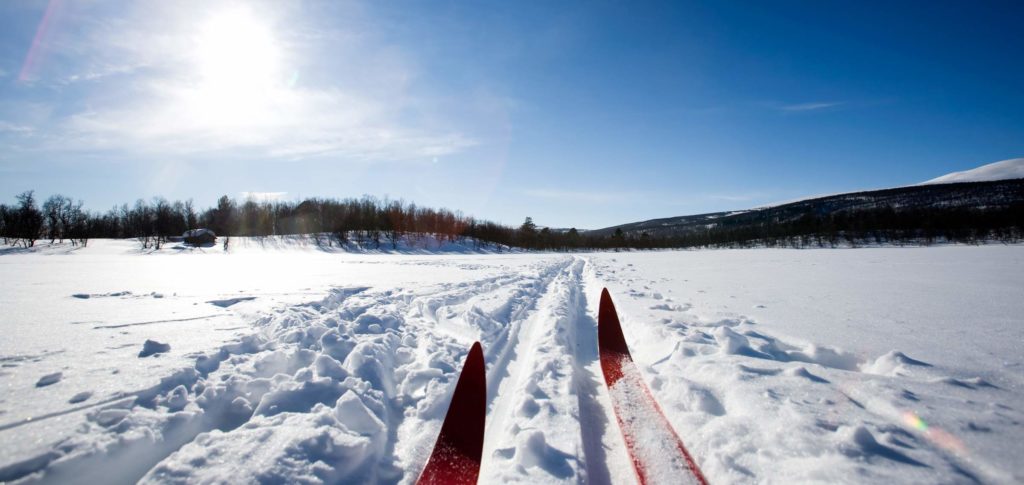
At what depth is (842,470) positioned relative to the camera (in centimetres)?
200

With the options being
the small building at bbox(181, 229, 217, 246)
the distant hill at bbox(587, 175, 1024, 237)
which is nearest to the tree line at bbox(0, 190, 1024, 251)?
the small building at bbox(181, 229, 217, 246)

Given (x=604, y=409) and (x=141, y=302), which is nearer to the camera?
(x=604, y=409)

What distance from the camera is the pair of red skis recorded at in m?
2.26

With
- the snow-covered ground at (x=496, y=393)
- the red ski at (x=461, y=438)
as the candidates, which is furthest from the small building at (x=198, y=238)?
the red ski at (x=461, y=438)

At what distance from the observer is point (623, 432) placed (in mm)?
2770

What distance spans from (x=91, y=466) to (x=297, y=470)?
3.46 feet

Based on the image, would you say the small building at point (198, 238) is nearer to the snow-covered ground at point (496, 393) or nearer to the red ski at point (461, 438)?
the snow-covered ground at point (496, 393)

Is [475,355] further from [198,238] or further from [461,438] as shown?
[198,238]

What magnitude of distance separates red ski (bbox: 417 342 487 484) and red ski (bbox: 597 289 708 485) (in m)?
1.09

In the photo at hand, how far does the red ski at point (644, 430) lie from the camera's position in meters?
2.29

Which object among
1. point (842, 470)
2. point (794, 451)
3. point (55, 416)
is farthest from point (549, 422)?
point (55, 416)

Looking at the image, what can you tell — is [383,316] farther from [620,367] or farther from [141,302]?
[141,302]

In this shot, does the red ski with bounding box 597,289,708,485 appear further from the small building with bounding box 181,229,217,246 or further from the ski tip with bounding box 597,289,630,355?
the small building with bounding box 181,229,217,246

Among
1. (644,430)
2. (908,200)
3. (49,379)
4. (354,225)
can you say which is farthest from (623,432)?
(908,200)
